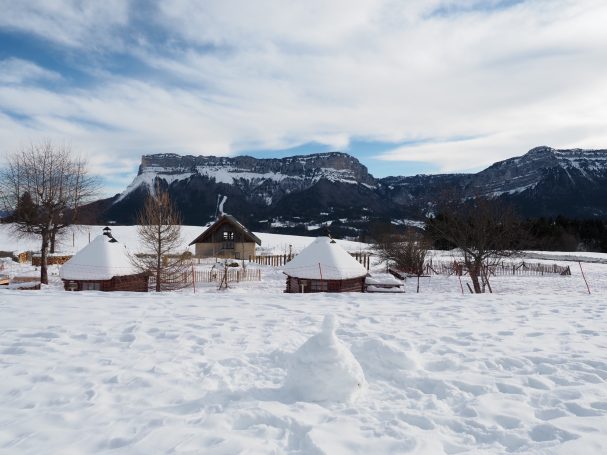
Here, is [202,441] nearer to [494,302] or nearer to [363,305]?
[363,305]

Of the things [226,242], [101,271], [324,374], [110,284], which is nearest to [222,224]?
[226,242]

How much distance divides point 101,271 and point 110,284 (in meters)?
0.86

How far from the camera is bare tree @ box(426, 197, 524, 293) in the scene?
20.4 meters

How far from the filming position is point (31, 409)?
452 cm

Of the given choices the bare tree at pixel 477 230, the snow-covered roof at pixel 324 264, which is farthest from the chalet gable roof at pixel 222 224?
the bare tree at pixel 477 230

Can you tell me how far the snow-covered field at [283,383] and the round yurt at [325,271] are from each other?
9469mm

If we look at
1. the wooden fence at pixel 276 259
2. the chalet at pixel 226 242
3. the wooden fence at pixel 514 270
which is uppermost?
the chalet at pixel 226 242

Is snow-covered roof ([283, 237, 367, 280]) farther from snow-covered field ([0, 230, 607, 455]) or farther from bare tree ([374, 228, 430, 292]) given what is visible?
bare tree ([374, 228, 430, 292])

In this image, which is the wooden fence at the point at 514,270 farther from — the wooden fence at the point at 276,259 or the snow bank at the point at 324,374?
the snow bank at the point at 324,374

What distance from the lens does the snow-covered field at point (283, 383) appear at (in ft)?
12.9

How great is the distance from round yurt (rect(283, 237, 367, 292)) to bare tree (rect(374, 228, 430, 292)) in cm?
1237

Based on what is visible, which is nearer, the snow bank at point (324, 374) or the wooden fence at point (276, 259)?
the snow bank at point (324, 374)

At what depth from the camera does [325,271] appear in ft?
63.6

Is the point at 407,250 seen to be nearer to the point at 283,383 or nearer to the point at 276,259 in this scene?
the point at 276,259
